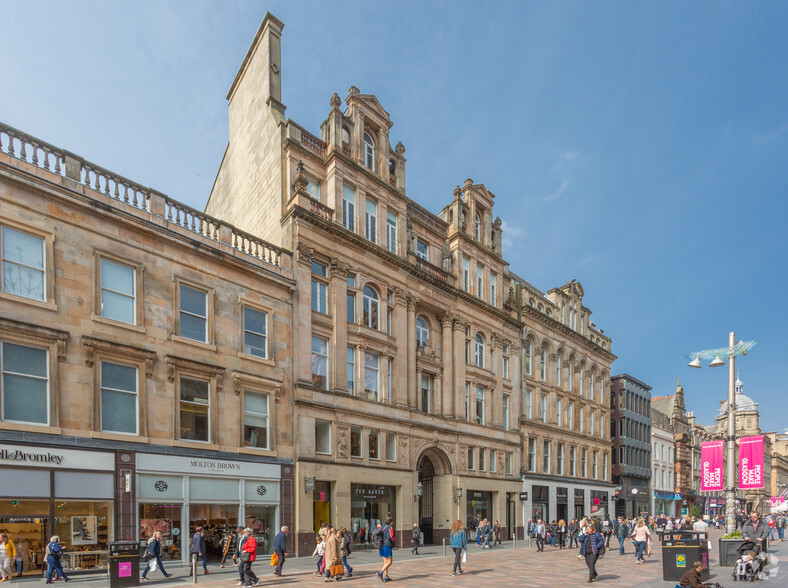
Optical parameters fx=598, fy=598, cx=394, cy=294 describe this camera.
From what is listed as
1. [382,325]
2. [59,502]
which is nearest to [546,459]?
[382,325]

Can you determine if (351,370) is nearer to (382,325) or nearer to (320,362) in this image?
(320,362)

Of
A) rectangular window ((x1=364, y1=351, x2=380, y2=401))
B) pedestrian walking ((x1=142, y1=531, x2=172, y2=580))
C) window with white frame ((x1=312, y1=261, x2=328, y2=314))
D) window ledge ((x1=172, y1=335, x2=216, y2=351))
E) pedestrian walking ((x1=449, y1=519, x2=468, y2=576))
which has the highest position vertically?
window with white frame ((x1=312, y1=261, x2=328, y2=314))

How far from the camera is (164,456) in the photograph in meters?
21.7

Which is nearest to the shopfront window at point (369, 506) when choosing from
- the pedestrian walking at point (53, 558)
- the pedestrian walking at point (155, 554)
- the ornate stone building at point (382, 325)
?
the ornate stone building at point (382, 325)

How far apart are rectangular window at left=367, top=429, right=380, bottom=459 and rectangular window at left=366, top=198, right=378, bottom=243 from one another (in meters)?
10.5

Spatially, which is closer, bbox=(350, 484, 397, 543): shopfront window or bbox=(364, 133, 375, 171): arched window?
bbox=(350, 484, 397, 543): shopfront window

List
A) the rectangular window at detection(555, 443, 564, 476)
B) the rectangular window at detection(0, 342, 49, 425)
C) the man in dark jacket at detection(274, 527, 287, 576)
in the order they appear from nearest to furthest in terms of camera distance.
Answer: the rectangular window at detection(0, 342, 49, 425) → the man in dark jacket at detection(274, 527, 287, 576) → the rectangular window at detection(555, 443, 564, 476)

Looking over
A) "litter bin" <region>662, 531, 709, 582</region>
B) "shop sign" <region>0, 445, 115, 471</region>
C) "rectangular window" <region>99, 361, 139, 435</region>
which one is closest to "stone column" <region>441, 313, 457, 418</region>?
"litter bin" <region>662, 531, 709, 582</region>

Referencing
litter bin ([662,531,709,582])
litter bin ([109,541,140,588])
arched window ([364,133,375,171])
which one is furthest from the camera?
arched window ([364,133,375,171])

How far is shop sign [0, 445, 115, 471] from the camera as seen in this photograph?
1775 cm

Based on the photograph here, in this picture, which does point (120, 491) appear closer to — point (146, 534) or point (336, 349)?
point (146, 534)

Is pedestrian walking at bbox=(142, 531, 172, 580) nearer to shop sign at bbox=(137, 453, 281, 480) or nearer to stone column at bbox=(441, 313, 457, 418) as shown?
shop sign at bbox=(137, 453, 281, 480)

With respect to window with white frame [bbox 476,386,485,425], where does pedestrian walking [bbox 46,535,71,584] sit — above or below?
below

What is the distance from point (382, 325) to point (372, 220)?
6.03 metres
